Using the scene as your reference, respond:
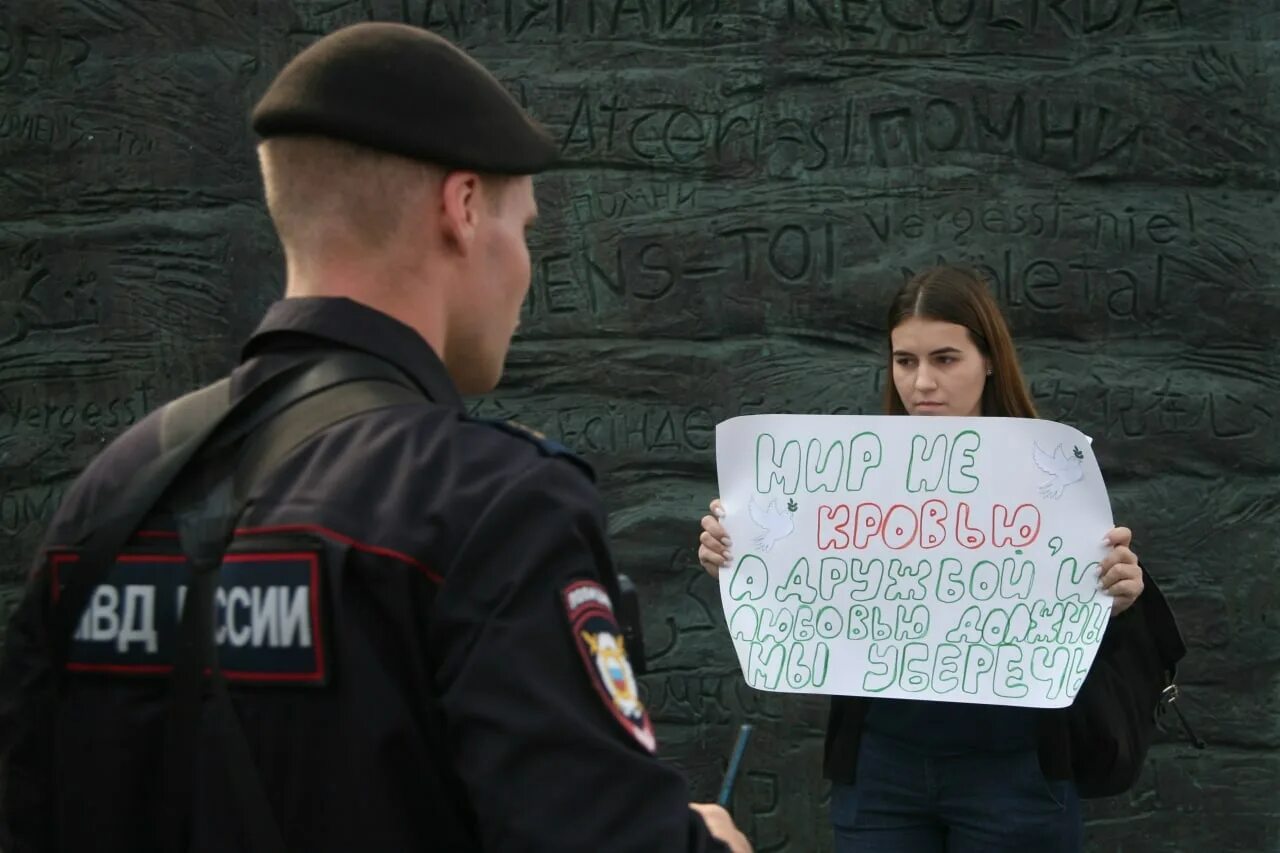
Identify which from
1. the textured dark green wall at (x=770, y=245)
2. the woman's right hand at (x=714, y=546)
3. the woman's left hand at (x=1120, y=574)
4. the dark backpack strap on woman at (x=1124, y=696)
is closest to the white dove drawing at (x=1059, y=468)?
the woman's left hand at (x=1120, y=574)

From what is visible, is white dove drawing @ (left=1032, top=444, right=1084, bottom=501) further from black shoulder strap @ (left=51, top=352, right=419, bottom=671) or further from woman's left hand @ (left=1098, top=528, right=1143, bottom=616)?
black shoulder strap @ (left=51, top=352, right=419, bottom=671)

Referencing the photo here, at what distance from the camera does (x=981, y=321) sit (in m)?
3.22

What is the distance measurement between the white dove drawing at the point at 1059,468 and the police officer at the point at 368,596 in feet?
5.57

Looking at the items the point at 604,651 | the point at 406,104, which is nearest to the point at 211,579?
the point at 604,651

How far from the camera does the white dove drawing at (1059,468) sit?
3.06 m

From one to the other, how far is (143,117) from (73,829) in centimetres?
337

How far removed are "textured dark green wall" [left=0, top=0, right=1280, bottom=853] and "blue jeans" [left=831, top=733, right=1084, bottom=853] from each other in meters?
1.40

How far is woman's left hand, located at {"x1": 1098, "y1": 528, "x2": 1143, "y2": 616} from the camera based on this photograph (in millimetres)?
2959

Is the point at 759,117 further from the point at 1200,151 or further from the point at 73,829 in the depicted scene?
the point at 73,829

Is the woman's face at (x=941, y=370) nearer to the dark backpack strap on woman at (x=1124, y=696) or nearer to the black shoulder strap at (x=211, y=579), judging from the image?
the dark backpack strap on woman at (x=1124, y=696)

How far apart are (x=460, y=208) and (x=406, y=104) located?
10 centimetres

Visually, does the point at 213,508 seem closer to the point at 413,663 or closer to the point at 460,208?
the point at 413,663

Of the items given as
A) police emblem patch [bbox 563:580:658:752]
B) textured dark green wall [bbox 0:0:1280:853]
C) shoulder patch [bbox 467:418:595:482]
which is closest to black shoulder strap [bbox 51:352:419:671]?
shoulder patch [bbox 467:418:595:482]

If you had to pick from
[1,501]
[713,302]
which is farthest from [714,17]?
[1,501]
